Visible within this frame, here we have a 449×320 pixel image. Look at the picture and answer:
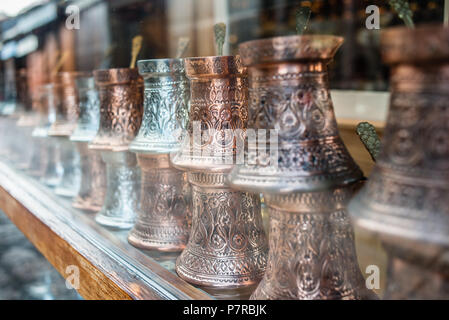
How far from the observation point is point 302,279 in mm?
655

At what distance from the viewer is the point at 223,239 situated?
0.86m

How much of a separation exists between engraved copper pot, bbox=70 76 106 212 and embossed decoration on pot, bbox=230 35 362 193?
0.80 meters

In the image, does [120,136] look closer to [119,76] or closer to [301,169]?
[119,76]

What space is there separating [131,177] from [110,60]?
50 cm

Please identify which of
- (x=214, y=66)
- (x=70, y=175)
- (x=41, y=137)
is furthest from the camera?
(x=41, y=137)

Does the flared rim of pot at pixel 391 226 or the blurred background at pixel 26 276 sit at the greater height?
the flared rim of pot at pixel 391 226

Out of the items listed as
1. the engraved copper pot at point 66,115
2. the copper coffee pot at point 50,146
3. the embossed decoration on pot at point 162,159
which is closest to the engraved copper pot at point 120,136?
the embossed decoration on pot at point 162,159

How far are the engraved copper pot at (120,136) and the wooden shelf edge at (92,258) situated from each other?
0.10 metres

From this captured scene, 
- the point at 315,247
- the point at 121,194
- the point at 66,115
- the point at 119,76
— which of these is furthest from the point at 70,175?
the point at 315,247

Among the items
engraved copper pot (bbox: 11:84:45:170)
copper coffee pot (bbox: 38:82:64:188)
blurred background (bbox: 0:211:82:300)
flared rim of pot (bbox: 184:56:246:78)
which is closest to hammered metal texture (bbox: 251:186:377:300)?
flared rim of pot (bbox: 184:56:246:78)

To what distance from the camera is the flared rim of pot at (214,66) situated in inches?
31.7

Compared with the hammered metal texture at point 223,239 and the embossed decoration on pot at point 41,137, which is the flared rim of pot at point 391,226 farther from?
the embossed decoration on pot at point 41,137

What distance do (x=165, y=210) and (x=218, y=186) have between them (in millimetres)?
249
